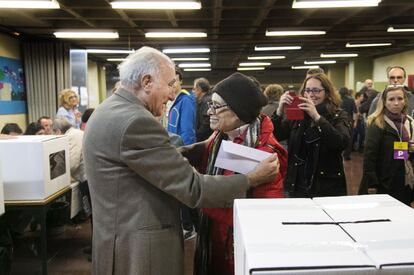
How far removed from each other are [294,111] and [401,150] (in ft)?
2.89

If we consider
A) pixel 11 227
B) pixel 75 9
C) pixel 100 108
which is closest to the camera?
pixel 100 108

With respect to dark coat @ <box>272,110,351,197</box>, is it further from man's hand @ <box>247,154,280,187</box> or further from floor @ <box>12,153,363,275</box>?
floor @ <box>12,153,363,275</box>

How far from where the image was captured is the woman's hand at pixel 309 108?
7.12 ft

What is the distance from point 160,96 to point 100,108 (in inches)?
7.7

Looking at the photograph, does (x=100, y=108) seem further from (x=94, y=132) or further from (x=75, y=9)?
(x=75, y=9)

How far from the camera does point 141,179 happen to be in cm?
126

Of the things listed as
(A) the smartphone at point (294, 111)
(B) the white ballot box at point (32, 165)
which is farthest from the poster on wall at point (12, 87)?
(A) the smartphone at point (294, 111)

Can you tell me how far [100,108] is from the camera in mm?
1317

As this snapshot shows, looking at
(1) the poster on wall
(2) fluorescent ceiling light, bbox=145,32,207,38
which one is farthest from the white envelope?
(2) fluorescent ceiling light, bbox=145,32,207,38

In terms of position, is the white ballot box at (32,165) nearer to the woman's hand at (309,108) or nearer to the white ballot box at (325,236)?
the woman's hand at (309,108)

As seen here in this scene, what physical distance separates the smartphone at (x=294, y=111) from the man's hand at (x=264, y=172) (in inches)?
38.4

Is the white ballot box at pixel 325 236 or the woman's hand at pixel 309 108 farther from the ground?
the woman's hand at pixel 309 108

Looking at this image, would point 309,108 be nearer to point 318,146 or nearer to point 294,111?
point 294,111

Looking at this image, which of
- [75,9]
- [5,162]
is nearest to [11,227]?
[5,162]
